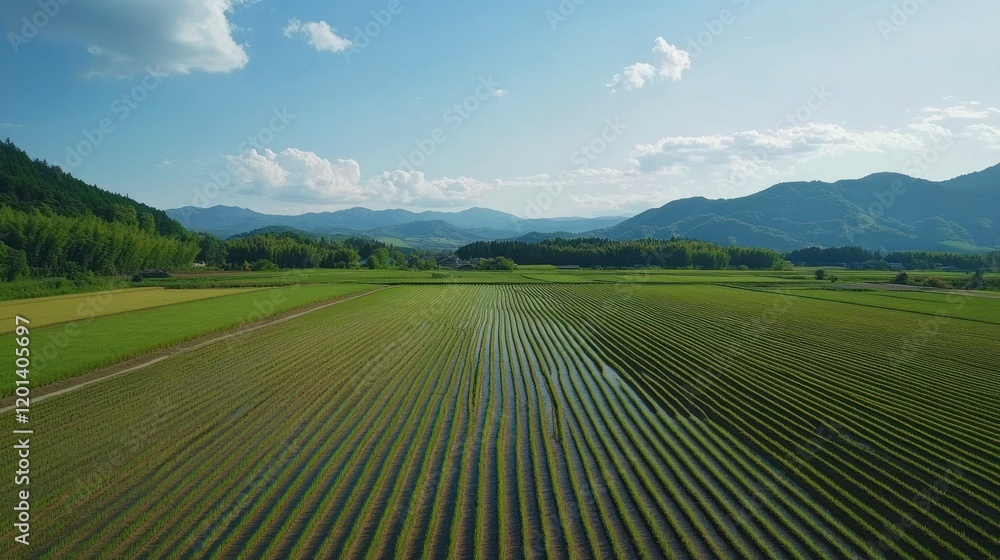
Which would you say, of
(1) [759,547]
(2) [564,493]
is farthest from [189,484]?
(1) [759,547]

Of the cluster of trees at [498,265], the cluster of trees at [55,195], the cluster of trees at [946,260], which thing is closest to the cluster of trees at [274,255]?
the cluster of trees at [55,195]

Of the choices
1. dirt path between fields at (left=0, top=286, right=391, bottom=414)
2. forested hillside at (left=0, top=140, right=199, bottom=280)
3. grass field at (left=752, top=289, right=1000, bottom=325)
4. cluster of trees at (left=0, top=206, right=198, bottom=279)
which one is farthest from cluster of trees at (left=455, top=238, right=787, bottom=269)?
dirt path between fields at (left=0, top=286, right=391, bottom=414)

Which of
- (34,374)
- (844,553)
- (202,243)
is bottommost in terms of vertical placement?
(844,553)

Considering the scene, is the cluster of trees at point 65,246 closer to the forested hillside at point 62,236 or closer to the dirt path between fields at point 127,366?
the forested hillside at point 62,236

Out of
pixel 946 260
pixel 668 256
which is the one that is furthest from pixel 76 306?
pixel 946 260

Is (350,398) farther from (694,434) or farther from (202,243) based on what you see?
(202,243)

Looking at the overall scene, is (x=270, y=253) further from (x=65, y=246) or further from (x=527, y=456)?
(x=527, y=456)
